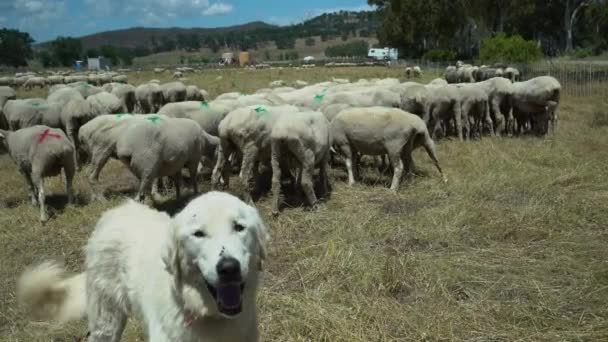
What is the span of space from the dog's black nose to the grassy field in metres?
2.29

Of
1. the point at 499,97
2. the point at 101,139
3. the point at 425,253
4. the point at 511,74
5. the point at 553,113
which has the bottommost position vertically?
the point at 425,253

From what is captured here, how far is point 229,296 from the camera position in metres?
2.95

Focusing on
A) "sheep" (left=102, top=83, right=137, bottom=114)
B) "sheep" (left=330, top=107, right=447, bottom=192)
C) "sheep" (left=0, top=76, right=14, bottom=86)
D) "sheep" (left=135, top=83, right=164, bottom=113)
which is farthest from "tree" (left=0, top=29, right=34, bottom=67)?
"sheep" (left=330, top=107, right=447, bottom=192)

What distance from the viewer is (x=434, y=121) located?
49.9 ft

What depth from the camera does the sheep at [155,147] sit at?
855 cm

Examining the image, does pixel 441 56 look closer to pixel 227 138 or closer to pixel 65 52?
pixel 227 138

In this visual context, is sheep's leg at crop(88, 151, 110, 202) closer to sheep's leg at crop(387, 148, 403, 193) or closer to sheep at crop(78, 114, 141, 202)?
sheep at crop(78, 114, 141, 202)

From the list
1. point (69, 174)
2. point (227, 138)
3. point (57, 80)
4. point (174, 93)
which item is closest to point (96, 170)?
point (69, 174)

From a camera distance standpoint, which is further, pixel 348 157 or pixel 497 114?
pixel 497 114

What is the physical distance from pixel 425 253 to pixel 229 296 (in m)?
4.43

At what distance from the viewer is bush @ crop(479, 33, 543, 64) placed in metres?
36.5

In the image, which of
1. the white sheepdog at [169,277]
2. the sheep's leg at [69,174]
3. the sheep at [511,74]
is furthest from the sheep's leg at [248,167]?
the sheep at [511,74]

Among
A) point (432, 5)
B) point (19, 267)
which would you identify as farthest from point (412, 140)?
point (432, 5)

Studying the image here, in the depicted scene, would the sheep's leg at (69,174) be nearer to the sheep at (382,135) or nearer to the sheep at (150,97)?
the sheep at (382,135)
